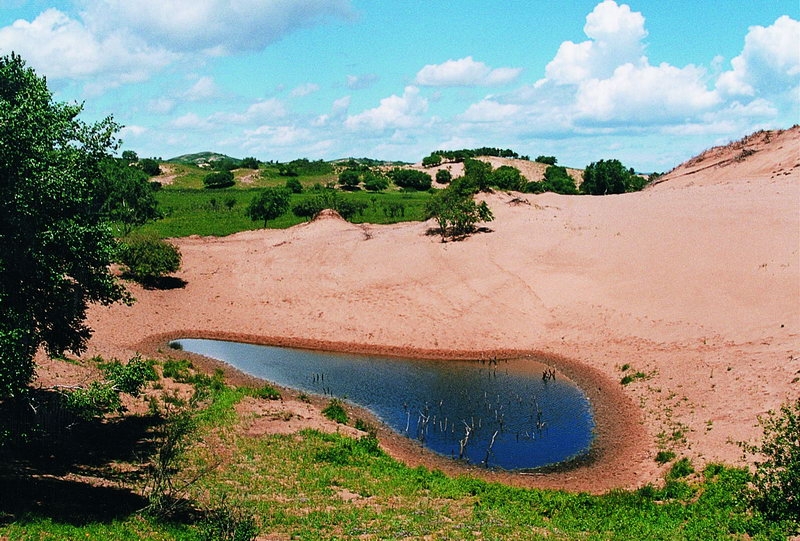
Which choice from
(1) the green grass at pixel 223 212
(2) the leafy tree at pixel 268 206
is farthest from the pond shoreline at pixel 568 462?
(2) the leafy tree at pixel 268 206

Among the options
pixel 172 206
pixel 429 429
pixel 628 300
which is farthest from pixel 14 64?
pixel 172 206

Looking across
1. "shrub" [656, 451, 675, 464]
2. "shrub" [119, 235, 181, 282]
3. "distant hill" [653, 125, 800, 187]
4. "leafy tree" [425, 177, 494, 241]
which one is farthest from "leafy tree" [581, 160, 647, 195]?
"shrub" [656, 451, 675, 464]

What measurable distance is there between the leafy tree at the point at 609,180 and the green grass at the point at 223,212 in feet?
97.6

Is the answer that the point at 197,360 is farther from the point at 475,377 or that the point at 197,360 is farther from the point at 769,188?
the point at 769,188

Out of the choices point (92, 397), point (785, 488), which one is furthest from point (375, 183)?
point (785, 488)

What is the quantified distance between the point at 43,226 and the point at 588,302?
39.2 meters

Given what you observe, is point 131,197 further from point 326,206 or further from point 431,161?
point 431,161

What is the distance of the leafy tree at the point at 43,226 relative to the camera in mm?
16719

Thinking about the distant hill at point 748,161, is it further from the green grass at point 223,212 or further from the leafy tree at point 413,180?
the leafy tree at point 413,180

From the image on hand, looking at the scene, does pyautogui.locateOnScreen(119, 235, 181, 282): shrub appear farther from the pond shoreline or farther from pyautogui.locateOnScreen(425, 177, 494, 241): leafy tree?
pyautogui.locateOnScreen(425, 177, 494, 241): leafy tree

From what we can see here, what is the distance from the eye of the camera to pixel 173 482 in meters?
22.1

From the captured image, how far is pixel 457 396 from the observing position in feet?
121

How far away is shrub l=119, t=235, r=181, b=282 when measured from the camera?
181 ft

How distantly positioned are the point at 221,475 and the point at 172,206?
89.1 m
